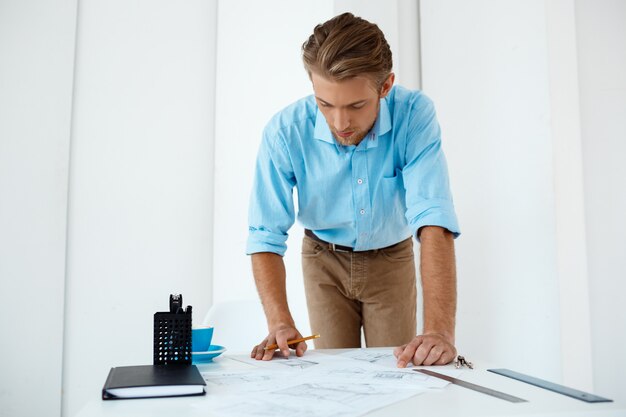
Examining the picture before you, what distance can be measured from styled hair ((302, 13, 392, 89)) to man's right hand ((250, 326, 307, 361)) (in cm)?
62

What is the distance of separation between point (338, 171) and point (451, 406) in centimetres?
84

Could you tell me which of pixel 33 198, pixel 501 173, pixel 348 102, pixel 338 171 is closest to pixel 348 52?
pixel 348 102

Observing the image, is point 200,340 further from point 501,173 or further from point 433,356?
point 501,173

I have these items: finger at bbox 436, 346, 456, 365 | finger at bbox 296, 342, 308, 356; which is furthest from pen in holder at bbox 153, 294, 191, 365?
finger at bbox 436, 346, 456, 365

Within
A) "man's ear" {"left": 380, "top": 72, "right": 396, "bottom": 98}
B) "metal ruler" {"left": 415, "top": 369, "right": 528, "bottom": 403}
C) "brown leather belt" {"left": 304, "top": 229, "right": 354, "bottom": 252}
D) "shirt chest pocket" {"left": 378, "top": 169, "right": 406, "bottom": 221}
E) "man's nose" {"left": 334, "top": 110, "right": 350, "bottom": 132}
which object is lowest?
"metal ruler" {"left": 415, "top": 369, "right": 528, "bottom": 403}

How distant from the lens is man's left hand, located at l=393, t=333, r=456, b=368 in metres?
1.08

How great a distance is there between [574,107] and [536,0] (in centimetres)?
39

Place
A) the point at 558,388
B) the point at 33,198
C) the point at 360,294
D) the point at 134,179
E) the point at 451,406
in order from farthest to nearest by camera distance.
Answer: the point at 134,179 < the point at 33,198 < the point at 360,294 < the point at 558,388 < the point at 451,406

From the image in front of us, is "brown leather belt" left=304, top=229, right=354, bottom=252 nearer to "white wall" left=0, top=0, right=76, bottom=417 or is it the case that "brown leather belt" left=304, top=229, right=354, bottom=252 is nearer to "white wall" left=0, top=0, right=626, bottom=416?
"white wall" left=0, top=0, right=626, bottom=416

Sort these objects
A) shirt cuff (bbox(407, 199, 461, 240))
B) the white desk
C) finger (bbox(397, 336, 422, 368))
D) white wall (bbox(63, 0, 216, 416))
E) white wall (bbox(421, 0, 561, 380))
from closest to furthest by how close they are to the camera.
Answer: the white desk → finger (bbox(397, 336, 422, 368)) → shirt cuff (bbox(407, 199, 461, 240)) → white wall (bbox(421, 0, 561, 380)) → white wall (bbox(63, 0, 216, 416))

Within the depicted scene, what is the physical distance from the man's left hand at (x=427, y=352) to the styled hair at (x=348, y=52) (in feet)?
2.08

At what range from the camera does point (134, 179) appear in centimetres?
257

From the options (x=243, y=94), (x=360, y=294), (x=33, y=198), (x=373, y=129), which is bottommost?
(x=360, y=294)

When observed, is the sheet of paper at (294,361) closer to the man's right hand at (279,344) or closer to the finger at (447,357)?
the man's right hand at (279,344)
